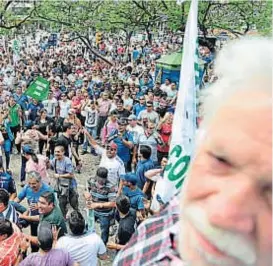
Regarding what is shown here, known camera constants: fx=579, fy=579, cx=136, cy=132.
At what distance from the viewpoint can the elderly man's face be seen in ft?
3.42

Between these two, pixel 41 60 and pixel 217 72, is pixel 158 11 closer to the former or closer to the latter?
pixel 41 60

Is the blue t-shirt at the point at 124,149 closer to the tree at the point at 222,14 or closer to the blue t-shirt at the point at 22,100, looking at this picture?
the blue t-shirt at the point at 22,100

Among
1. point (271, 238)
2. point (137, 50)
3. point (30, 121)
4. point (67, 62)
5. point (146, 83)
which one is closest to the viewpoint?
point (271, 238)

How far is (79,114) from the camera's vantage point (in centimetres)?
1131

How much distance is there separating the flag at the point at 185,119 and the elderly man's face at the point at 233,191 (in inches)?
65.5

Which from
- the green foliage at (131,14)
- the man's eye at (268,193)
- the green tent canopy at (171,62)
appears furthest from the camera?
the green foliage at (131,14)

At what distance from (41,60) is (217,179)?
21500 mm

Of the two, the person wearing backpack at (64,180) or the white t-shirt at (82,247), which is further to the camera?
the person wearing backpack at (64,180)

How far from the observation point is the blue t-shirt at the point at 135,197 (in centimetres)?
568

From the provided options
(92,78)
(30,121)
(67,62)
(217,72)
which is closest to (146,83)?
(92,78)

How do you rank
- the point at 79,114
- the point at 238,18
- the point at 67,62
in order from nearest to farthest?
the point at 79,114 → the point at 238,18 → the point at 67,62

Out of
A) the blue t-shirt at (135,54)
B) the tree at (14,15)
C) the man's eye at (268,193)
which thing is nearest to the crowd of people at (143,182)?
the man's eye at (268,193)

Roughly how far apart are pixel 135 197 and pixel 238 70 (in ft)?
15.5

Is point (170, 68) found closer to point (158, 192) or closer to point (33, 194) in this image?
point (33, 194)
